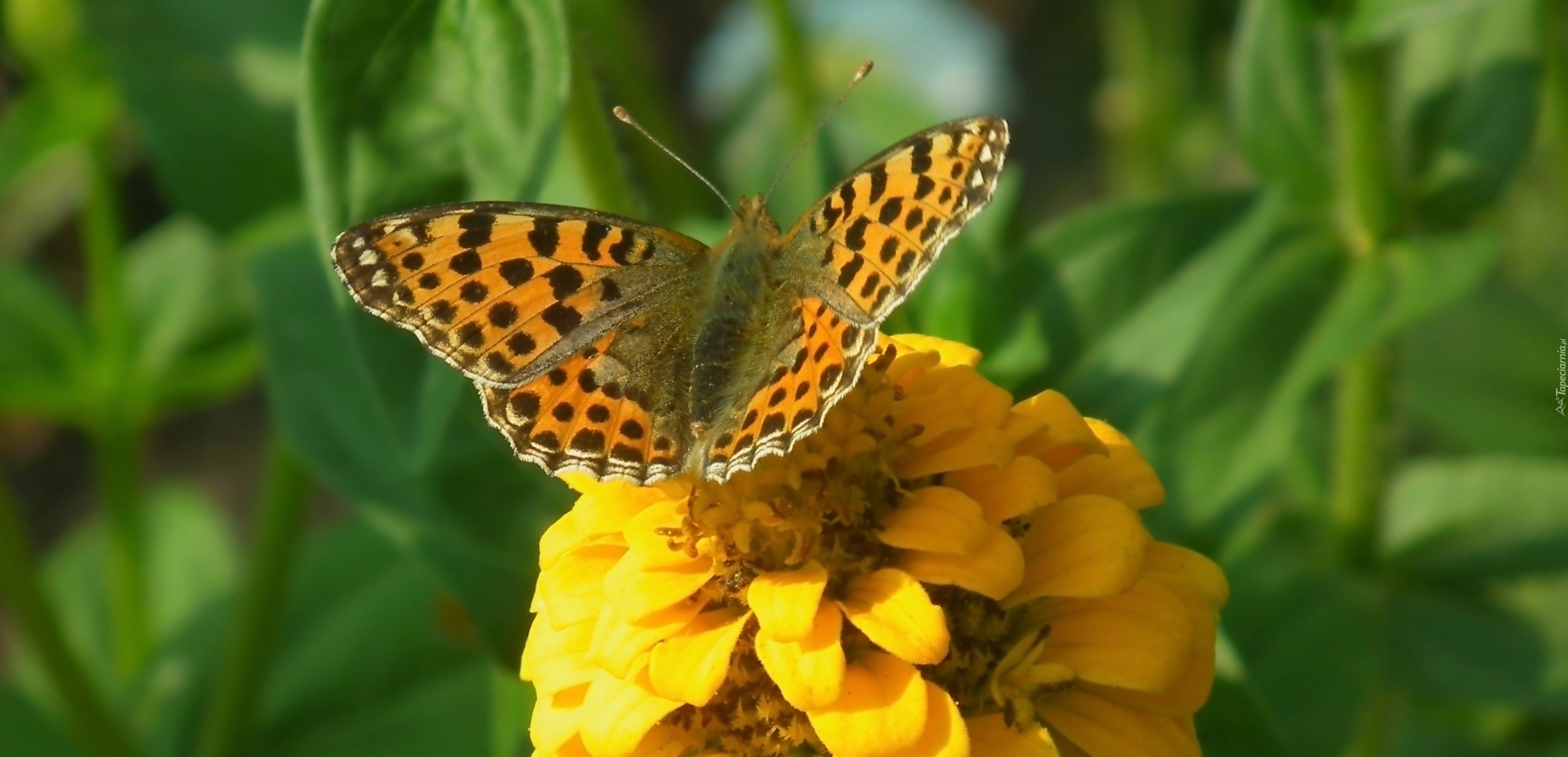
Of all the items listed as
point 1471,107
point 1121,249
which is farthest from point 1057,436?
point 1471,107

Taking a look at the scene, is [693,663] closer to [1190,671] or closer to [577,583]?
[577,583]

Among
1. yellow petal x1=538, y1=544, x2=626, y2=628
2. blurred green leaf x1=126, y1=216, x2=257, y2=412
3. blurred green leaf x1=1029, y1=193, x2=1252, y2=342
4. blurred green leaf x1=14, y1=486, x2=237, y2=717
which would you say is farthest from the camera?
blurred green leaf x1=14, y1=486, x2=237, y2=717

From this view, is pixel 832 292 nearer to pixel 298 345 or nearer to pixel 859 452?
pixel 859 452

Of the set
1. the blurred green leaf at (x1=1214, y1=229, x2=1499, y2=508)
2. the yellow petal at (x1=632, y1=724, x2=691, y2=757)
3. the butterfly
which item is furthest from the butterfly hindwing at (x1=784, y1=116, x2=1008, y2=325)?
the blurred green leaf at (x1=1214, y1=229, x2=1499, y2=508)

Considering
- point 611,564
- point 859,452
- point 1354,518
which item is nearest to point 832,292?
point 859,452

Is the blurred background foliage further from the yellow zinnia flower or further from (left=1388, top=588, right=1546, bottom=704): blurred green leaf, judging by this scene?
the yellow zinnia flower
